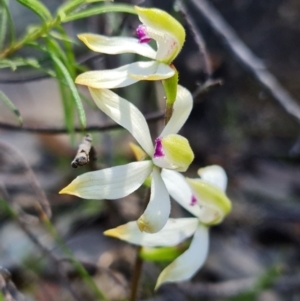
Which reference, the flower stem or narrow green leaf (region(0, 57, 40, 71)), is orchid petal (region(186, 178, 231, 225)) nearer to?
the flower stem

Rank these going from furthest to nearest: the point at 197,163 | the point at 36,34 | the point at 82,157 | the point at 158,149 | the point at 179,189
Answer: the point at 197,163, the point at 179,189, the point at 36,34, the point at 158,149, the point at 82,157

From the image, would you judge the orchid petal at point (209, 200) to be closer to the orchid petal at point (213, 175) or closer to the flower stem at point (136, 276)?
the orchid petal at point (213, 175)

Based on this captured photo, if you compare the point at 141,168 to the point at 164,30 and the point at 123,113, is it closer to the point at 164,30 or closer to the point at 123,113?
the point at 123,113

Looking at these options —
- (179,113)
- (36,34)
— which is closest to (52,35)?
(36,34)

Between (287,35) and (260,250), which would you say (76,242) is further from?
(287,35)

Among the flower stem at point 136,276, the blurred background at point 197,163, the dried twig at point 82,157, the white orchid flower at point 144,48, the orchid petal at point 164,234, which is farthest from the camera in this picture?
the blurred background at point 197,163

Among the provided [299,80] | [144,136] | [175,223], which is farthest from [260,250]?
[144,136]

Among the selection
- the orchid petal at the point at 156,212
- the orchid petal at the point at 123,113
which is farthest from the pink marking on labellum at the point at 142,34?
the orchid petal at the point at 156,212
